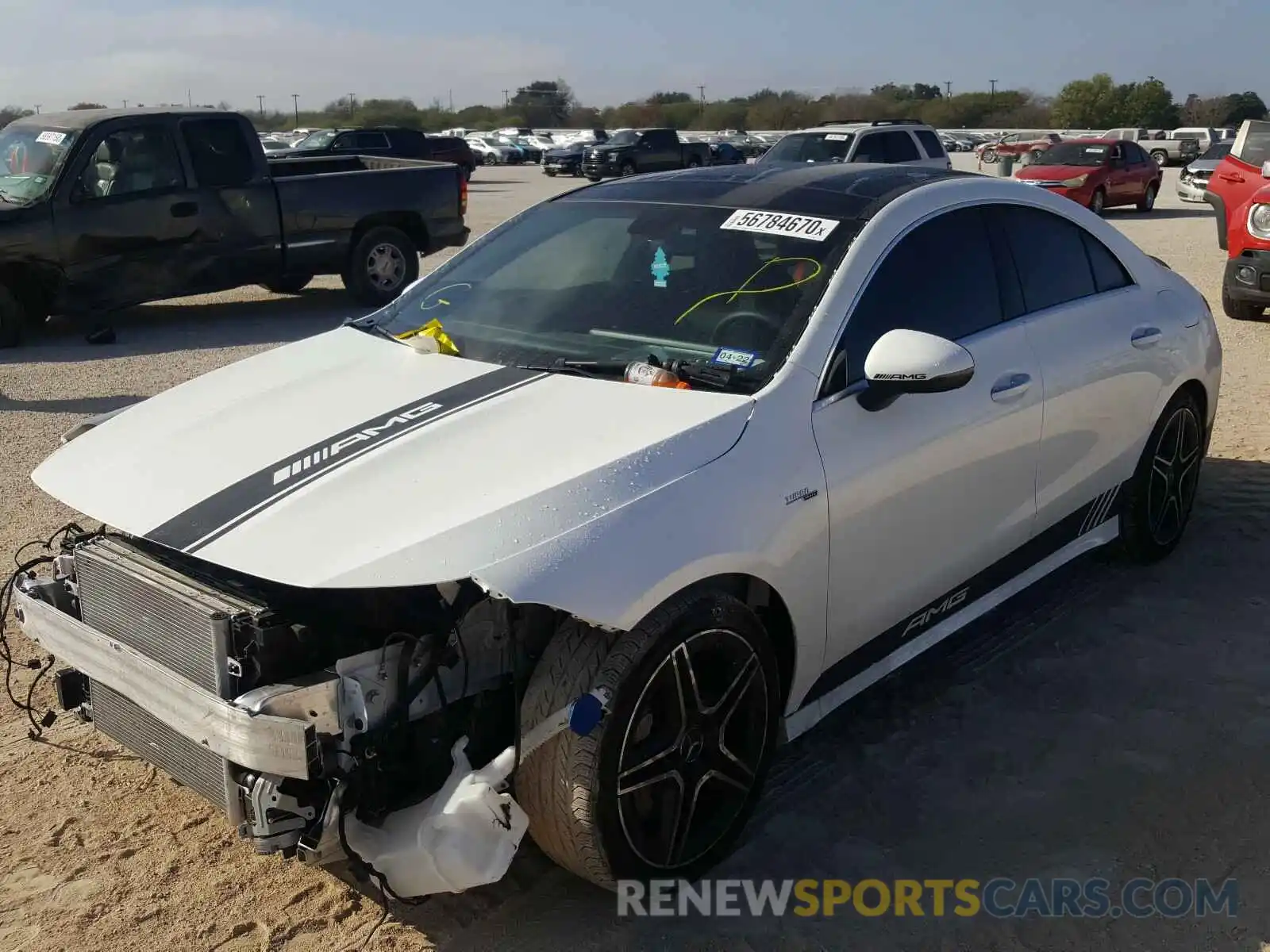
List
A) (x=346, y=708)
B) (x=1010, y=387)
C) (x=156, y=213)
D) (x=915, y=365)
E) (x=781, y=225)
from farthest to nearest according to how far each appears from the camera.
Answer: (x=156, y=213) < (x=1010, y=387) < (x=781, y=225) < (x=915, y=365) < (x=346, y=708)

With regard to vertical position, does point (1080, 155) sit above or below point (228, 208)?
above

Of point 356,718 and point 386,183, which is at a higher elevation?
point 386,183

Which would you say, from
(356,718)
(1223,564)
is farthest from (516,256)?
(1223,564)

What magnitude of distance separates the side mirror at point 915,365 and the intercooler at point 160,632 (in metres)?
1.73

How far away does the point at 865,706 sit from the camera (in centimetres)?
414

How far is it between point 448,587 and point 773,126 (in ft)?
319

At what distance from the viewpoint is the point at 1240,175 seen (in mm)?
13945

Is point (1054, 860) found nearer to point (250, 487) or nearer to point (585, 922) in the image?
point (585, 922)

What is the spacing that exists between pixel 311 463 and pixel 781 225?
1.66m

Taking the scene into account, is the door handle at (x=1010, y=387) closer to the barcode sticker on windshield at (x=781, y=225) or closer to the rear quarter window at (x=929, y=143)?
the barcode sticker on windshield at (x=781, y=225)

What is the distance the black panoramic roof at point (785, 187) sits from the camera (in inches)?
156

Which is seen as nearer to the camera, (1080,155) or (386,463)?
(386,463)

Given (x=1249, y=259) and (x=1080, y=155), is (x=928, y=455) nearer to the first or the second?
(x=1249, y=259)

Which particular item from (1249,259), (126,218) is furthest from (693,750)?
(1249,259)
